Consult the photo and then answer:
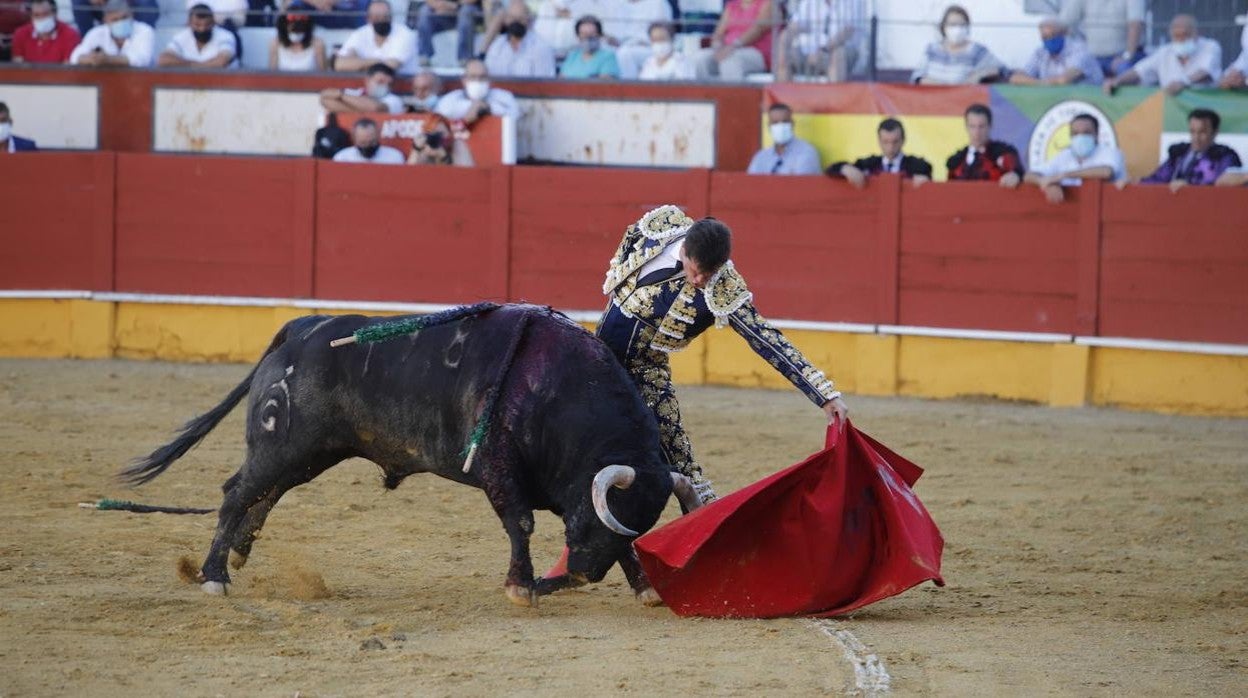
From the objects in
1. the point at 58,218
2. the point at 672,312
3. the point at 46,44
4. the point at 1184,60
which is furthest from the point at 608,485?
the point at 46,44

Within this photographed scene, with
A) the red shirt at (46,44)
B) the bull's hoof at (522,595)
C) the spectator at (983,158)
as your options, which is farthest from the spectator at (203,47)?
the bull's hoof at (522,595)

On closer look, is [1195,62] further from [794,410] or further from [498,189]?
[498,189]

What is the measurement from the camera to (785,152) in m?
9.27

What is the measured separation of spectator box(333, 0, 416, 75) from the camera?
33.6 feet

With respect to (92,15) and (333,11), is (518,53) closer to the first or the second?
(333,11)

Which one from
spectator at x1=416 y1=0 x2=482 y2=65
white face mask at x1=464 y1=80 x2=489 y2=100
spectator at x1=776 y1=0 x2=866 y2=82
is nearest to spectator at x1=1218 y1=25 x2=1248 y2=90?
spectator at x1=776 y1=0 x2=866 y2=82

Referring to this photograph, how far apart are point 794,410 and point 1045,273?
1453 millimetres

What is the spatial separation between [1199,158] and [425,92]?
4.20 meters

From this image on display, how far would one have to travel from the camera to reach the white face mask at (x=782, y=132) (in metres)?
9.20

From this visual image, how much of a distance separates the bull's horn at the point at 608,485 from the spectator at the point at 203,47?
7036mm

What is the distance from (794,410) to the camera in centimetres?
834

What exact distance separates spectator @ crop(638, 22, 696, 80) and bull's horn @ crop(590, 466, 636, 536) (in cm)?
605

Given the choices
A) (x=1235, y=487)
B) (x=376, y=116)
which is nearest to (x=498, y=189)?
(x=376, y=116)

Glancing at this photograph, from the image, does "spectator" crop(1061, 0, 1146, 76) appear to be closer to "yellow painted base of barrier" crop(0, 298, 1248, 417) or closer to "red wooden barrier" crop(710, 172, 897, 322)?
"red wooden barrier" crop(710, 172, 897, 322)
